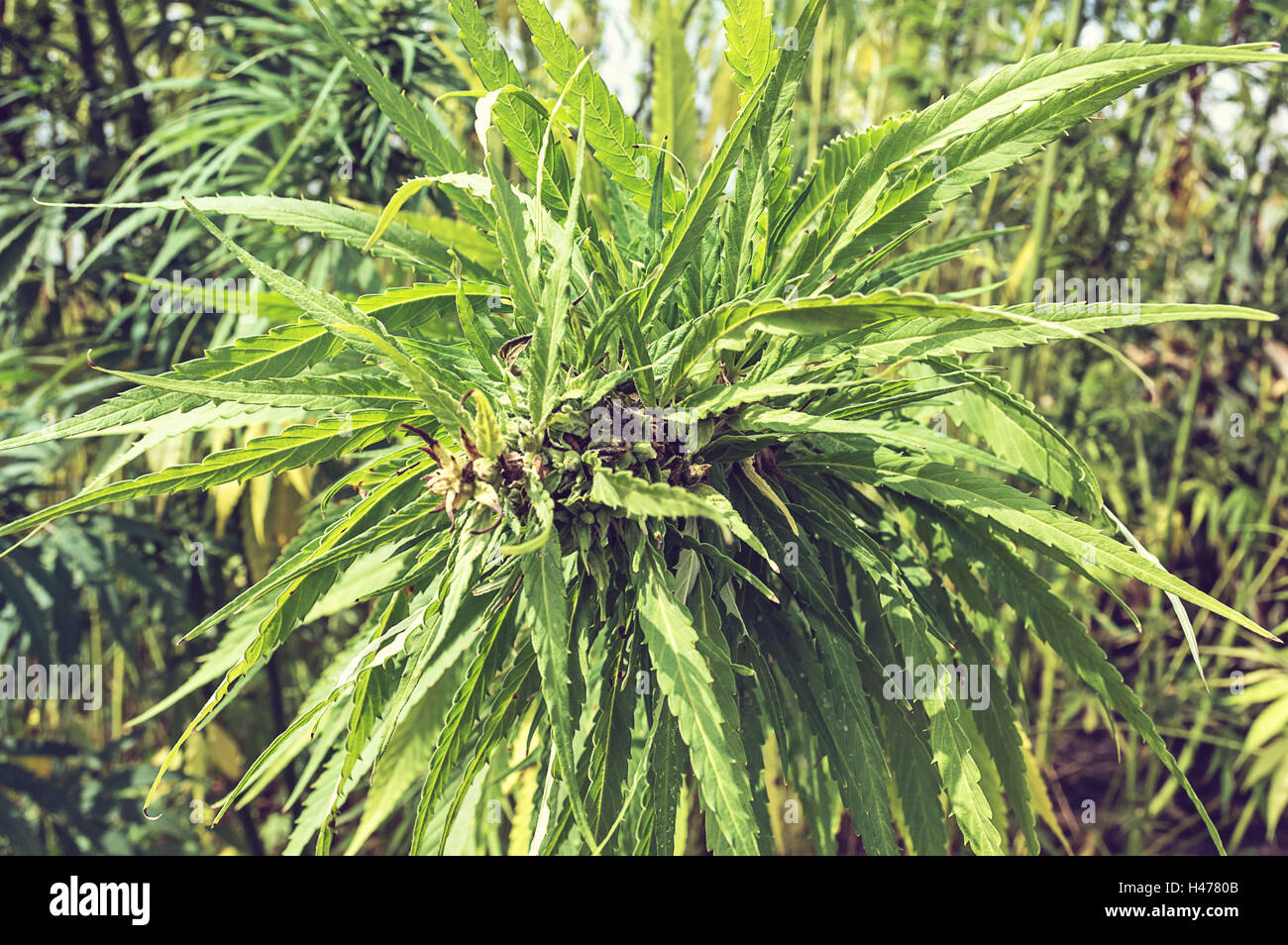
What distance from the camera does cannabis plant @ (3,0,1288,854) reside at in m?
0.41

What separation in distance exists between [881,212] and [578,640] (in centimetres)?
30

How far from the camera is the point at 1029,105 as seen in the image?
17.1 inches

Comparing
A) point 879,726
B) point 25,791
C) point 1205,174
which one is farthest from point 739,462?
point 1205,174

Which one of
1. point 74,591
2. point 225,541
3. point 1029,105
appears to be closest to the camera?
point 1029,105

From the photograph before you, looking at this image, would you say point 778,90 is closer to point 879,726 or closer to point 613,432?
point 613,432

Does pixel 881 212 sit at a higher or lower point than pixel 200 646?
higher

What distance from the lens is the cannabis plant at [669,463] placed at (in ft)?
1.35

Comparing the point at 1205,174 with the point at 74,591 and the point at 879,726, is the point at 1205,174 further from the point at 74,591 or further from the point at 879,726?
the point at 74,591

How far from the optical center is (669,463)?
0.46 metres

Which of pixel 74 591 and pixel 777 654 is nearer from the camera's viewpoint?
pixel 777 654

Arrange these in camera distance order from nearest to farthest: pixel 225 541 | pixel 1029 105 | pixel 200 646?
pixel 1029 105 → pixel 225 541 → pixel 200 646

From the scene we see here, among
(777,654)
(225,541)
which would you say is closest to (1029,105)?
(777,654)
